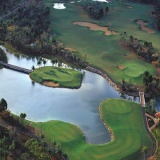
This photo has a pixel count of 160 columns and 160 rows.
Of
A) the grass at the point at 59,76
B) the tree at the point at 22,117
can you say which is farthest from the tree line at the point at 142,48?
the tree at the point at 22,117

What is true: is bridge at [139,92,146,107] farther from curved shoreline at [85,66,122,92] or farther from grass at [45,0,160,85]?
curved shoreline at [85,66,122,92]

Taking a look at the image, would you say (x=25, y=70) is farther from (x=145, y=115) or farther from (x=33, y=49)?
(x=145, y=115)

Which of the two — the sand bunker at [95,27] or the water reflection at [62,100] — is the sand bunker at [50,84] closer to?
the water reflection at [62,100]

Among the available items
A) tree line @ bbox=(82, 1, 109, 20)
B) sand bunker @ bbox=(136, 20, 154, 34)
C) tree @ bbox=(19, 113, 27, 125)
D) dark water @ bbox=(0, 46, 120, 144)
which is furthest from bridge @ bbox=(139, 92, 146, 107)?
tree line @ bbox=(82, 1, 109, 20)

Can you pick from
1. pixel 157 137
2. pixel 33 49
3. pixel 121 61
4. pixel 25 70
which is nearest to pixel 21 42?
pixel 33 49

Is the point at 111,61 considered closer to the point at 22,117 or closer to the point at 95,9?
the point at 22,117

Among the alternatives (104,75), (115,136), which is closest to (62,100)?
(104,75)
